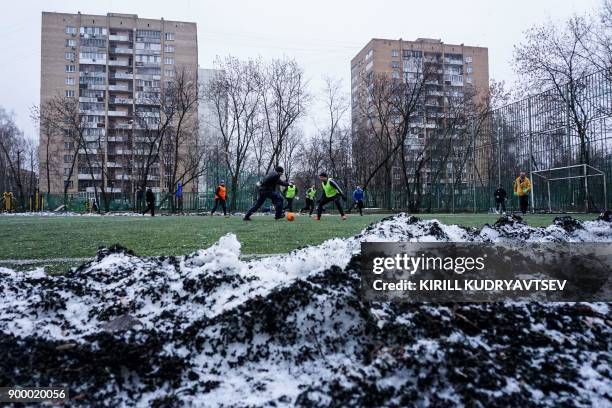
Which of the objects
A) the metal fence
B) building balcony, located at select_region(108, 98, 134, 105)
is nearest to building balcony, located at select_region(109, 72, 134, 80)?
building balcony, located at select_region(108, 98, 134, 105)

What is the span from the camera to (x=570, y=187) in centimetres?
1794

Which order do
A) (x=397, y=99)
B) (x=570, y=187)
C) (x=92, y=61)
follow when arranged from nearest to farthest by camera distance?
(x=570, y=187) → (x=397, y=99) → (x=92, y=61)

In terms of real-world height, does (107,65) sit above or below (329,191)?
above

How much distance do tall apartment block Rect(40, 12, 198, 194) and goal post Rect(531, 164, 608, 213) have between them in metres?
54.5

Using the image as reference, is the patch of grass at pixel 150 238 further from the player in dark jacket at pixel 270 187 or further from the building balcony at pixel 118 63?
the building balcony at pixel 118 63

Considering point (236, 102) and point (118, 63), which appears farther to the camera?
point (118, 63)

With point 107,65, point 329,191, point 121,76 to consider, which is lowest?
point 329,191

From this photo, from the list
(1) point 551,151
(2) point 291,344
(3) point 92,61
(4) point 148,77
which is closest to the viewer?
(2) point 291,344

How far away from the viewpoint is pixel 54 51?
61875 mm

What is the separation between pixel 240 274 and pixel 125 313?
0.60m

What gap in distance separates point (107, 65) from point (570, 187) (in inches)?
2784

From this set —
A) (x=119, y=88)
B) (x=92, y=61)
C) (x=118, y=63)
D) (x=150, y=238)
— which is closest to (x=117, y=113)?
(x=119, y=88)

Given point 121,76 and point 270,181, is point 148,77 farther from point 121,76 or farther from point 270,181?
point 270,181

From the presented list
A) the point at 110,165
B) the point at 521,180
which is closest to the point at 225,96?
the point at 521,180
